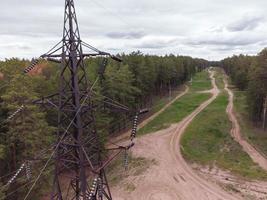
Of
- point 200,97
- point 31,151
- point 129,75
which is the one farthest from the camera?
point 200,97

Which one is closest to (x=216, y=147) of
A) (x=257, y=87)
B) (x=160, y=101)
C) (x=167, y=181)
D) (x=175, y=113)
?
(x=257, y=87)

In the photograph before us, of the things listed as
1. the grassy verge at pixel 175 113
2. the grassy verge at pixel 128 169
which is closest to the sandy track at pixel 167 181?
the grassy verge at pixel 128 169

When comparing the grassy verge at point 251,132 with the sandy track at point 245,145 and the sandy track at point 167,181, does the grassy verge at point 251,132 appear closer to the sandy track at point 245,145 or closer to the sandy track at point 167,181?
the sandy track at point 245,145

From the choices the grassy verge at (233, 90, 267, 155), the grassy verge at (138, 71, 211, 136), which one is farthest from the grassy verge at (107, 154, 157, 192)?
the grassy verge at (233, 90, 267, 155)

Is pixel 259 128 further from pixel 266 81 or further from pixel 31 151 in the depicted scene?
pixel 31 151

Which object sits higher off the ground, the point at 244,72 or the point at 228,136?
the point at 244,72

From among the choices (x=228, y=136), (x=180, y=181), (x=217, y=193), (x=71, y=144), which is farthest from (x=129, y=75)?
(x=71, y=144)
